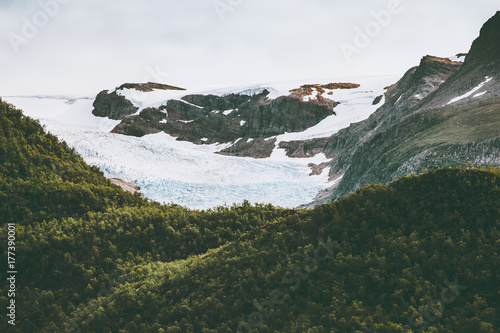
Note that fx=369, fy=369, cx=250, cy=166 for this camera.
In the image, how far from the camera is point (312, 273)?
9281 millimetres

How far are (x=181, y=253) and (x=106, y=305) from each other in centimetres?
371

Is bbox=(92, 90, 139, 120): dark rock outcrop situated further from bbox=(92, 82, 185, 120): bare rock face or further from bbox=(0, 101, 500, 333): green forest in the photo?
bbox=(0, 101, 500, 333): green forest

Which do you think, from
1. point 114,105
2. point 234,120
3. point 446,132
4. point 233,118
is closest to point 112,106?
point 114,105

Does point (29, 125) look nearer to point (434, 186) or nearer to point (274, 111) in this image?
point (434, 186)

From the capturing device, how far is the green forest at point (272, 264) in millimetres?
7863

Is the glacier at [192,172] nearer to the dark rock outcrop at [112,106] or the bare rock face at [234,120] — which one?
the bare rock face at [234,120]

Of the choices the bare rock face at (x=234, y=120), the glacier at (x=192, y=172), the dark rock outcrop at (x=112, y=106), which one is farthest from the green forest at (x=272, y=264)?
the dark rock outcrop at (x=112, y=106)

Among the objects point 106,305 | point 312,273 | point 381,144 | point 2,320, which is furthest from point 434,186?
point 381,144
